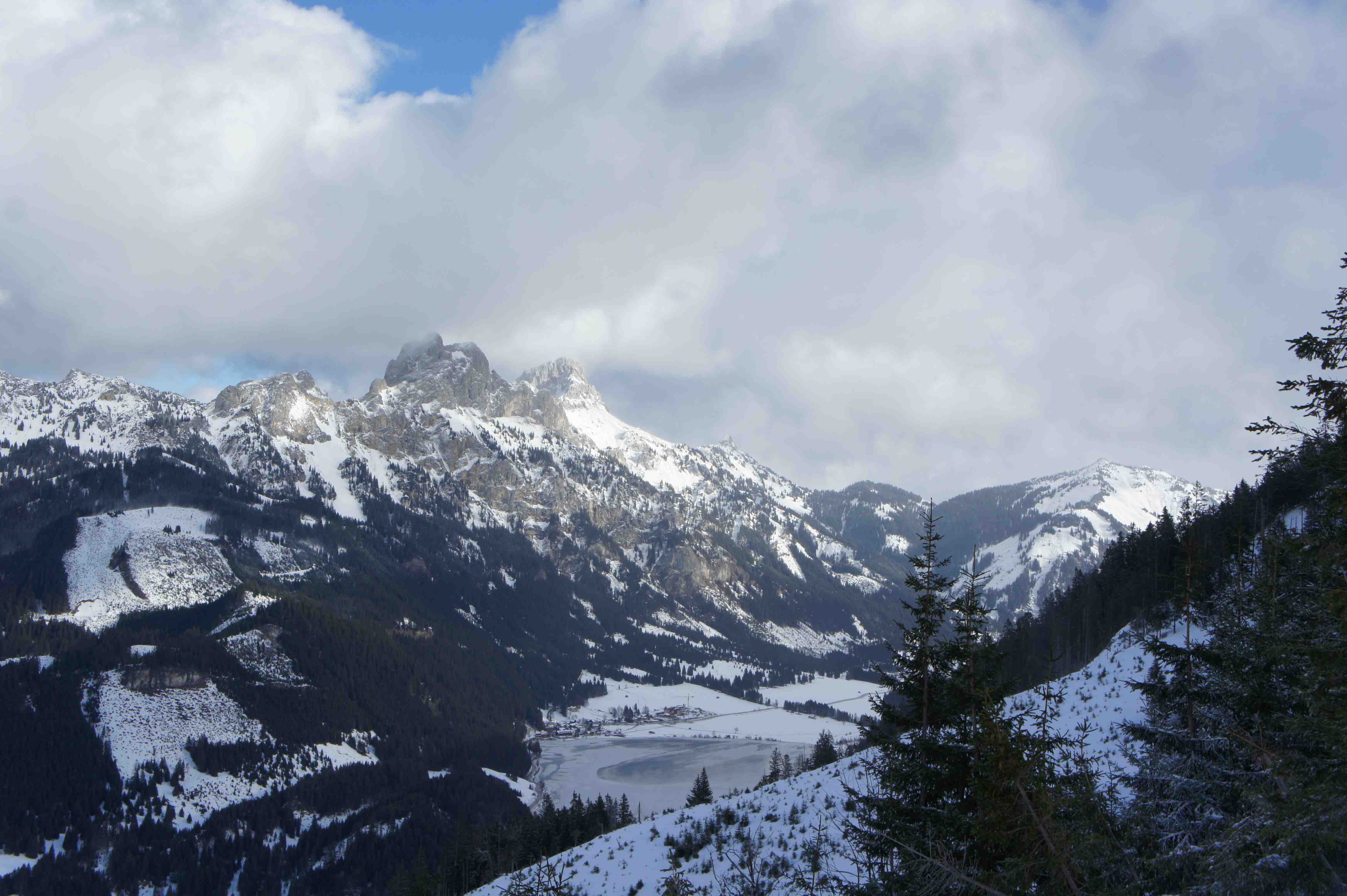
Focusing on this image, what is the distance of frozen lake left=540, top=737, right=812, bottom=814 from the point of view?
13050 cm

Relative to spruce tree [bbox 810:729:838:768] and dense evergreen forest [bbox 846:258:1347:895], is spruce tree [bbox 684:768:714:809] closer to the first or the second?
spruce tree [bbox 810:729:838:768]

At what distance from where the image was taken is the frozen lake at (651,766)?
13050 centimetres

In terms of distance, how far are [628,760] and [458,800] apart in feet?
165

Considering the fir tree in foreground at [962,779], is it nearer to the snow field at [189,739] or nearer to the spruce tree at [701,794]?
the spruce tree at [701,794]

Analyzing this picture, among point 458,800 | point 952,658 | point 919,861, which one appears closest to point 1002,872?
point 919,861

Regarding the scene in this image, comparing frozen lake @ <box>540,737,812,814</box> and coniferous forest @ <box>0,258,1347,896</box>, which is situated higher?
coniferous forest @ <box>0,258,1347,896</box>

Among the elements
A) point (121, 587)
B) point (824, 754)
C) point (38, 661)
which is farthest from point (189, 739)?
point (824, 754)

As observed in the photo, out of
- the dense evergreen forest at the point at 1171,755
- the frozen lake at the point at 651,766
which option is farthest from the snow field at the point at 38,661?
the dense evergreen forest at the point at 1171,755

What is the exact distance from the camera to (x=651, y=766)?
160 m

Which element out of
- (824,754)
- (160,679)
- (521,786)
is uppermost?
(160,679)

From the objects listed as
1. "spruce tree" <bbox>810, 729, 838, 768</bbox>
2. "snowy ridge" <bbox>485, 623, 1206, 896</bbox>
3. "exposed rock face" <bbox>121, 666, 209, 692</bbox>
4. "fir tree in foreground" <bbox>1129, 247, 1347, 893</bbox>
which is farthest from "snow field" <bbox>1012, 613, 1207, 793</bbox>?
"exposed rock face" <bbox>121, 666, 209, 692</bbox>

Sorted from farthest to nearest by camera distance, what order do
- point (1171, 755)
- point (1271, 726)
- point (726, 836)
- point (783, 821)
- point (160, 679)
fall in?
point (160, 679) → point (783, 821) → point (726, 836) → point (1171, 755) → point (1271, 726)

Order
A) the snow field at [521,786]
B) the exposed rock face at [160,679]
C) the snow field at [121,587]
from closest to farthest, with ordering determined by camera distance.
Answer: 1. the snow field at [521,786]
2. the exposed rock face at [160,679]
3. the snow field at [121,587]

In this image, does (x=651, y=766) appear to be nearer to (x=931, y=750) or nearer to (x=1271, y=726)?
(x=931, y=750)
